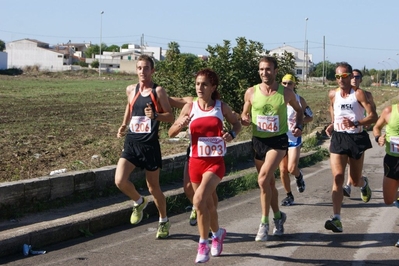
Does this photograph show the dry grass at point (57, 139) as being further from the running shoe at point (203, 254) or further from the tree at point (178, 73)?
the running shoe at point (203, 254)

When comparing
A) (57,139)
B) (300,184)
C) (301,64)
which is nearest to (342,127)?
(300,184)

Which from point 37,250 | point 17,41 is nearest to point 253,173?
point 37,250

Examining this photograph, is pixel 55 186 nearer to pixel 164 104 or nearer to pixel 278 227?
pixel 164 104

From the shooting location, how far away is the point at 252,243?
311 inches

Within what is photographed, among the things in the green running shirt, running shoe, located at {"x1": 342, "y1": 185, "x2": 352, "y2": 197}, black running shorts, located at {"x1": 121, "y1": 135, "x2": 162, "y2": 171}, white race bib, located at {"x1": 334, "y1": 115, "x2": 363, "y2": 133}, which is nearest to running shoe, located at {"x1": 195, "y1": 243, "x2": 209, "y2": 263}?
black running shorts, located at {"x1": 121, "y1": 135, "x2": 162, "y2": 171}

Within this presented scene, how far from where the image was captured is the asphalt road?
23.4 ft

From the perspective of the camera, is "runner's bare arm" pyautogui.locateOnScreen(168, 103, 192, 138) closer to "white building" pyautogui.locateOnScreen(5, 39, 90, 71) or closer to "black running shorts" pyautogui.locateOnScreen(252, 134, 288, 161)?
"black running shorts" pyautogui.locateOnScreen(252, 134, 288, 161)

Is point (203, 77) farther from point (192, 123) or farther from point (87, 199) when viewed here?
point (87, 199)

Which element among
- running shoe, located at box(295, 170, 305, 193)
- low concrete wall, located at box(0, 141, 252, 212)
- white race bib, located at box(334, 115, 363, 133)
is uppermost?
white race bib, located at box(334, 115, 363, 133)

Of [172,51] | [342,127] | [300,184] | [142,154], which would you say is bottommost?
[300,184]

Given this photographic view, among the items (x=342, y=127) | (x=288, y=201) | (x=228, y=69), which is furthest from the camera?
(x=228, y=69)

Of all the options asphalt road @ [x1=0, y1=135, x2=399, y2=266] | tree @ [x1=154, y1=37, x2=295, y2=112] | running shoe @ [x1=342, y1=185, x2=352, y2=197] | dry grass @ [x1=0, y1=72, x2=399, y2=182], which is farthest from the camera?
tree @ [x1=154, y1=37, x2=295, y2=112]

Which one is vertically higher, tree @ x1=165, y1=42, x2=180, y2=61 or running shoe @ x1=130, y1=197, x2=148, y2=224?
tree @ x1=165, y1=42, x2=180, y2=61

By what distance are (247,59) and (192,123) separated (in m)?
10.1
